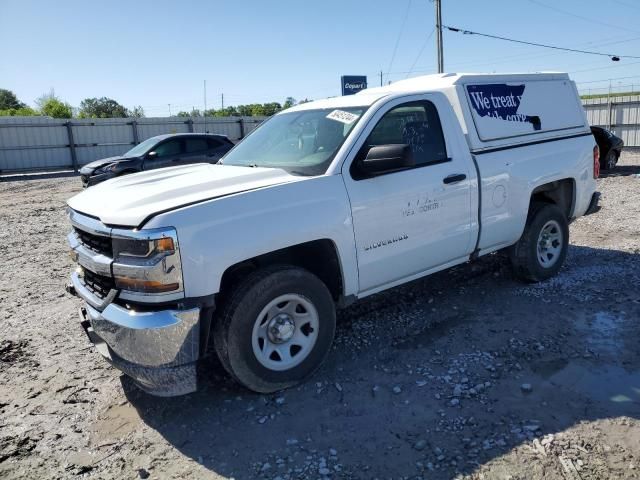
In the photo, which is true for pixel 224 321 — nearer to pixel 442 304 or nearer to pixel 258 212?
pixel 258 212

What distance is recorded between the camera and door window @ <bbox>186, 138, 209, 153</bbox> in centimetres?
1419

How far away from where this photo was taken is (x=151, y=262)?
2.97 meters

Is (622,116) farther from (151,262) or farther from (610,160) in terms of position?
(151,262)

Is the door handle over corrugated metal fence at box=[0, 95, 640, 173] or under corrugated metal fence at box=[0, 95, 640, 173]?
under

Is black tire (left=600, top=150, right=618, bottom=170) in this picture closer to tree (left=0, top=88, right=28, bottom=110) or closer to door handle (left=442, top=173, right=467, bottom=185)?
door handle (left=442, top=173, right=467, bottom=185)

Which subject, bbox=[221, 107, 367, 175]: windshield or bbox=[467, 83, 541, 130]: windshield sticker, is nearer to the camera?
bbox=[221, 107, 367, 175]: windshield

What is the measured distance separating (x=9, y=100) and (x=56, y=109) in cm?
2571

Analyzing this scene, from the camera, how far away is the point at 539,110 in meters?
5.36

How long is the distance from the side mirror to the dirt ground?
1.49 m

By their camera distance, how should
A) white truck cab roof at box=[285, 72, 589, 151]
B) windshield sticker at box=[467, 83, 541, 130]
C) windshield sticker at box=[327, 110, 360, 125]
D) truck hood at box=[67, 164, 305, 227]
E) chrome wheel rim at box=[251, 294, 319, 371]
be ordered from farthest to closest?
windshield sticker at box=[467, 83, 541, 130]
white truck cab roof at box=[285, 72, 589, 151]
windshield sticker at box=[327, 110, 360, 125]
chrome wheel rim at box=[251, 294, 319, 371]
truck hood at box=[67, 164, 305, 227]

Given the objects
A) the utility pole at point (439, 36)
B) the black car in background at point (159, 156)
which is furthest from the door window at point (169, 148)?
the utility pole at point (439, 36)

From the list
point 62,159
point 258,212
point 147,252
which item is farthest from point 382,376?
point 62,159

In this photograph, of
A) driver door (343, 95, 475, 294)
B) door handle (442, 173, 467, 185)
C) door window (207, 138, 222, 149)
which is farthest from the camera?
door window (207, 138, 222, 149)

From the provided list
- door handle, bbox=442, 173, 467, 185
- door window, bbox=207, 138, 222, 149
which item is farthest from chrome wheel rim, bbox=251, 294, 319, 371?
door window, bbox=207, 138, 222, 149
